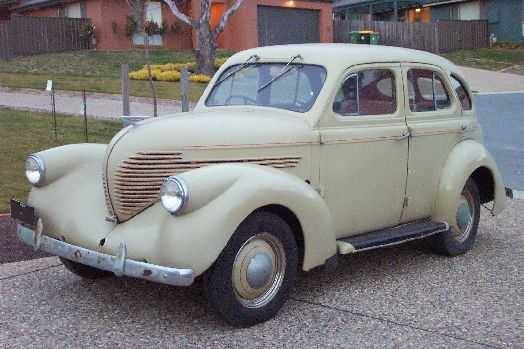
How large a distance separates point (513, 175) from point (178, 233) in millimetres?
7373

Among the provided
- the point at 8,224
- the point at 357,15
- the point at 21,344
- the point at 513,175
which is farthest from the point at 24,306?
the point at 357,15

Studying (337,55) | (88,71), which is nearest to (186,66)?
(88,71)

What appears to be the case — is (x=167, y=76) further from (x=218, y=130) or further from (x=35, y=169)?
(x=218, y=130)

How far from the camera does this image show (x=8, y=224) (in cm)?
746

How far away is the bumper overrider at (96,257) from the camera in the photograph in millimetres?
4398

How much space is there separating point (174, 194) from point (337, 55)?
209 cm

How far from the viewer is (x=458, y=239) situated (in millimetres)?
6660

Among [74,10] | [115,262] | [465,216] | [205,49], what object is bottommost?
[465,216]

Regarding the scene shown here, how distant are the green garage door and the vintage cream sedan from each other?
25.5 meters

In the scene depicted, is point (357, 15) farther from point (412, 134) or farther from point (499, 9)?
point (412, 134)

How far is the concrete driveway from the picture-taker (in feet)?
15.2

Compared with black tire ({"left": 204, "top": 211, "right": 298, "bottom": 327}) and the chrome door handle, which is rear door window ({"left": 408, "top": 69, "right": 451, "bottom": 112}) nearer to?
the chrome door handle

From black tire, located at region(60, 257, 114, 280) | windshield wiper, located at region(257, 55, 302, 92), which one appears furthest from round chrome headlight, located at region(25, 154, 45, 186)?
windshield wiper, located at region(257, 55, 302, 92)

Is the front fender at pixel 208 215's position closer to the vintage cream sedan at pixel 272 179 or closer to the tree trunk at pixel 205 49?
the vintage cream sedan at pixel 272 179
